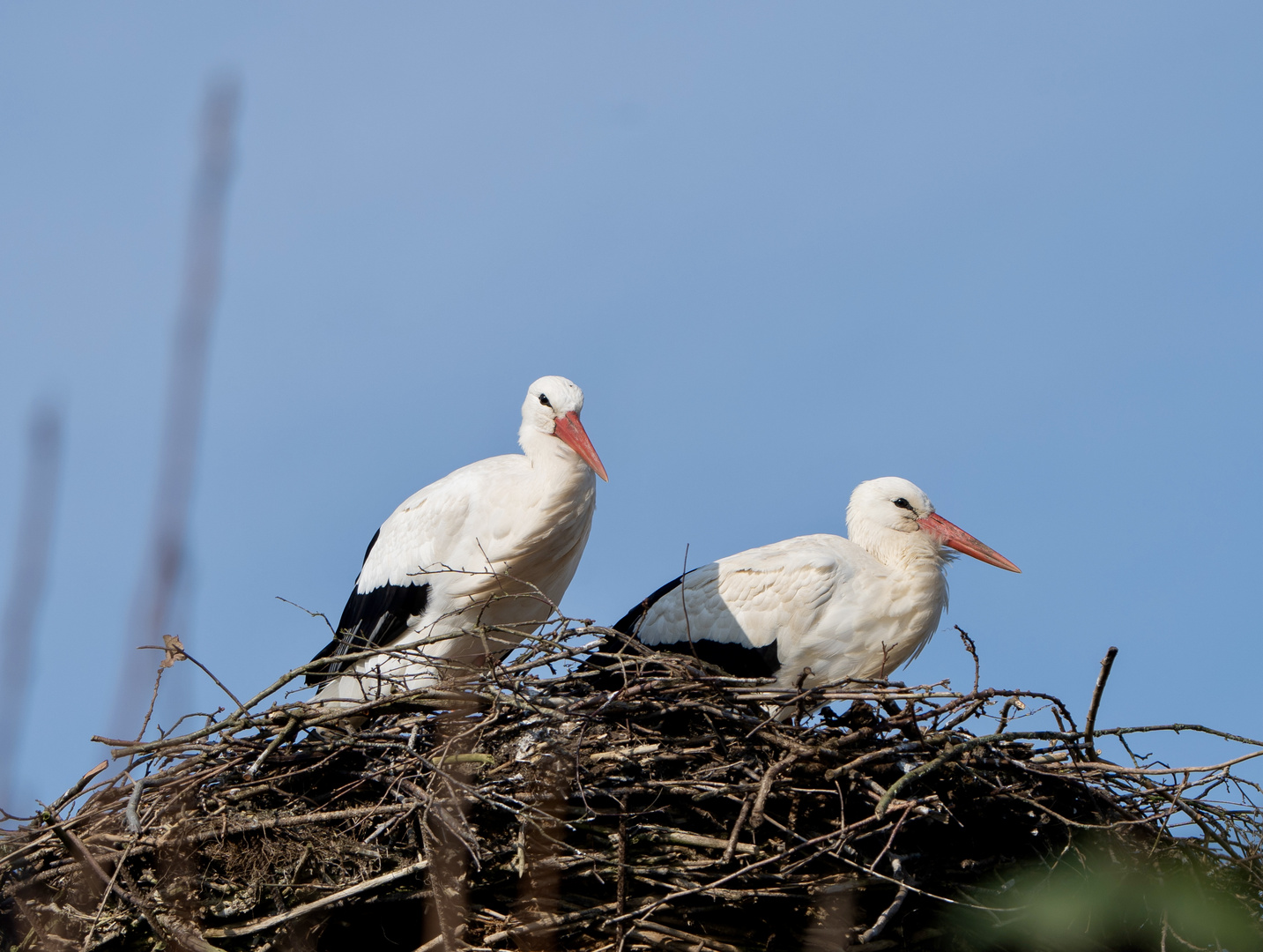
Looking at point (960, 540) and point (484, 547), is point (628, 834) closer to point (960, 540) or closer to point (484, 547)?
point (484, 547)

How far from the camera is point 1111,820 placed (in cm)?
387

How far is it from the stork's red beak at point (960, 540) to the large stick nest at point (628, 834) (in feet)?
6.39

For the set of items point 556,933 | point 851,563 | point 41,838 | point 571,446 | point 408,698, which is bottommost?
point 556,933

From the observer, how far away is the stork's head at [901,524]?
5738 mm

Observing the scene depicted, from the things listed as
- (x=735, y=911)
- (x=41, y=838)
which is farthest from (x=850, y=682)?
(x=41, y=838)

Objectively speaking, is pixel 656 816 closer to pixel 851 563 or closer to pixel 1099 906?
pixel 1099 906

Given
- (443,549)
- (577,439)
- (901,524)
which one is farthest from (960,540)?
(443,549)

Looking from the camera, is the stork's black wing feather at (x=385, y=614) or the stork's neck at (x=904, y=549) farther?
the stork's neck at (x=904, y=549)

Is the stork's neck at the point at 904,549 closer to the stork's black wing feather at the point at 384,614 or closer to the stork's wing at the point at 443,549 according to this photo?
the stork's wing at the point at 443,549

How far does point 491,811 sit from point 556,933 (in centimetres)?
40

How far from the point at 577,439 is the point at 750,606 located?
1013mm

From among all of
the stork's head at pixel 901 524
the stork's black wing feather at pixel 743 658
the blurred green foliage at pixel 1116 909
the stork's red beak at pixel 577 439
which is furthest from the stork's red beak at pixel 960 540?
the blurred green foliage at pixel 1116 909

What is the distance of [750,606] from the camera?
5.30m

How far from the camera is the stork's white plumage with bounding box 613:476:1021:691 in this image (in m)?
5.23
